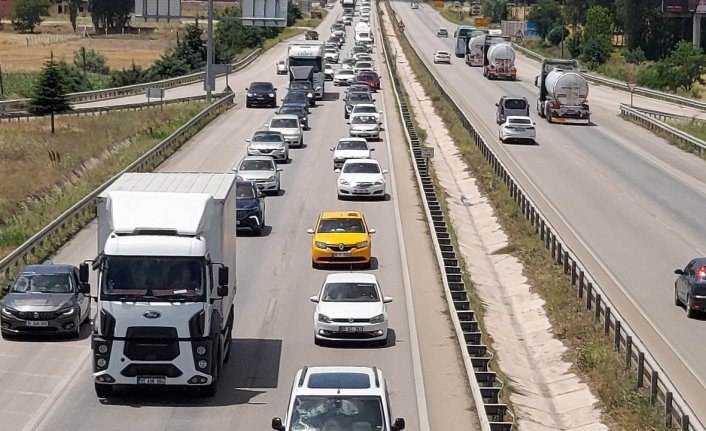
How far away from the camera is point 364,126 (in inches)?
2482

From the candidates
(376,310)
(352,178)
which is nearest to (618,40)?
(352,178)

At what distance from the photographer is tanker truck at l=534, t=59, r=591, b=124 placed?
72188 millimetres

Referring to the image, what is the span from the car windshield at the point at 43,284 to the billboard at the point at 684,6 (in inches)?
3823

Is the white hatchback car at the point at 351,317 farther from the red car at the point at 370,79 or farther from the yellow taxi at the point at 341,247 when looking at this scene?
the red car at the point at 370,79

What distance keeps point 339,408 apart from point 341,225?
1782 cm

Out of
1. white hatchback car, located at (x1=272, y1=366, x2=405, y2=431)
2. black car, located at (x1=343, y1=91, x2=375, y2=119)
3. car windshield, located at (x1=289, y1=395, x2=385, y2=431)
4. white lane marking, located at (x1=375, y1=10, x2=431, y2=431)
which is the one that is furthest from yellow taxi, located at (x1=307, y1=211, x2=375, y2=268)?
black car, located at (x1=343, y1=91, x2=375, y2=119)

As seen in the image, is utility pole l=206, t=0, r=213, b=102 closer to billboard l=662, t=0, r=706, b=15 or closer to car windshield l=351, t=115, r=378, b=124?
car windshield l=351, t=115, r=378, b=124

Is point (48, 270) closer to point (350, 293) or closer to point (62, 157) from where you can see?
point (350, 293)

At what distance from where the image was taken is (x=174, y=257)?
20.7 metres

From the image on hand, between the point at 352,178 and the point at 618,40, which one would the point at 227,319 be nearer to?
the point at 352,178

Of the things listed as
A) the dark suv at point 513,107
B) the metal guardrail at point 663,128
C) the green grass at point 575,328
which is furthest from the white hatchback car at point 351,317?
the dark suv at point 513,107

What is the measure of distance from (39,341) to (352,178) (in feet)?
67.9

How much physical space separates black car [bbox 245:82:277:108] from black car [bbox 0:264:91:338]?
53513 millimetres

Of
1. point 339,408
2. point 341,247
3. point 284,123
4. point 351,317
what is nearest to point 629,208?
point 341,247
